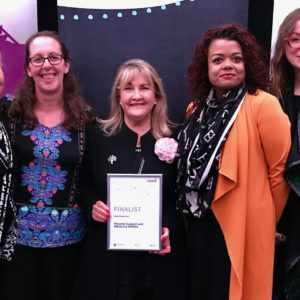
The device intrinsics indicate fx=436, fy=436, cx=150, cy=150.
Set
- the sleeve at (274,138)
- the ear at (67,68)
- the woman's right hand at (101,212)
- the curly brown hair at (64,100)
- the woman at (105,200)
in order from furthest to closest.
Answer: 1. the ear at (67,68)
2. the curly brown hair at (64,100)
3. the woman at (105,200)
4. the woman's right hand at (101,212)
5. the sleeve at (274,138)

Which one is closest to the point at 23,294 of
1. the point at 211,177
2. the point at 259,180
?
the point at 211,177

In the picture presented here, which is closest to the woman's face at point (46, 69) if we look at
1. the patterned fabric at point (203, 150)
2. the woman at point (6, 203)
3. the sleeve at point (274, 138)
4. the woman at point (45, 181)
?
the woman at point (45, 181)

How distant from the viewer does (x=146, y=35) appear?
2975 mm

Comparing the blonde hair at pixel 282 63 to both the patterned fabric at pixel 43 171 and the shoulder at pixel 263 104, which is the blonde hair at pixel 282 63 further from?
the patterned fabric at pixel 43 171

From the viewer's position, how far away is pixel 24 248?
235 cm

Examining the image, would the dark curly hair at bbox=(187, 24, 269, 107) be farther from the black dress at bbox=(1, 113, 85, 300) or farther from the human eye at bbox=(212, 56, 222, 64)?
the black dress at bbox=(1, 113, 85, 300)

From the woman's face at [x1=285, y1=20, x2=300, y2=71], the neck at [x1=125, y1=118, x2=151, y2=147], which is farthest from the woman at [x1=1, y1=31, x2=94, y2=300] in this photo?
the woman's face at [x1=285, y1=20, x2=300, y2=71]

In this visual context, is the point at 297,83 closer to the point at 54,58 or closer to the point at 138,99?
the point at 138,99

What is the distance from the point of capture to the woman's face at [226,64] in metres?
2.23

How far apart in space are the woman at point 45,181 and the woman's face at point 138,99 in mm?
296

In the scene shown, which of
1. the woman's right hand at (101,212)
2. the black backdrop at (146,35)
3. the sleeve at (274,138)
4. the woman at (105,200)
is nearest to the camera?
the sleeve at (274,138)

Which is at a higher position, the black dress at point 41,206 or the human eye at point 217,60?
the human eye at point 217,60

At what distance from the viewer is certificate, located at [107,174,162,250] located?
2.18 meters

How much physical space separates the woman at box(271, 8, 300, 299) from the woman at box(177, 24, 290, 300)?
Answer: 7cm
